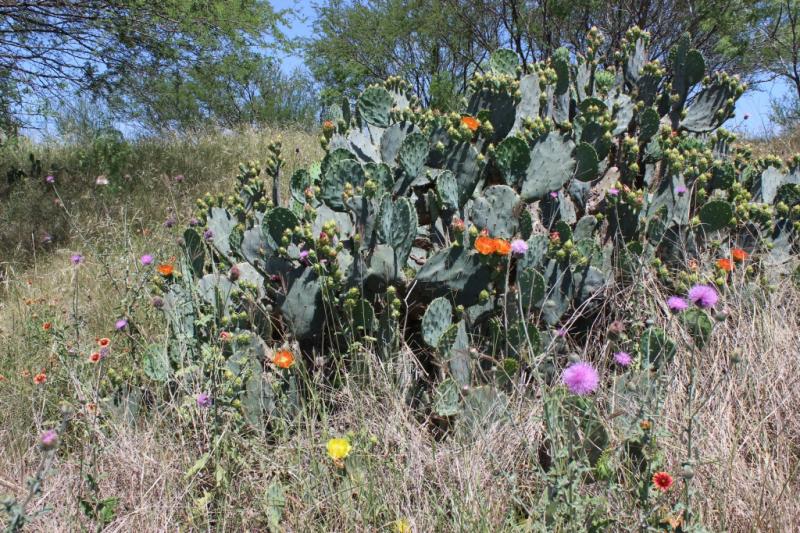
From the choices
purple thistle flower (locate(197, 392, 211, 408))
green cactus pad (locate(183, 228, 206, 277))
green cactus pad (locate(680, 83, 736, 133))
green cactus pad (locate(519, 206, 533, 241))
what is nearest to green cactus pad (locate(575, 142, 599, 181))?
green cactus pad (locate(519, 206, 533, 241))

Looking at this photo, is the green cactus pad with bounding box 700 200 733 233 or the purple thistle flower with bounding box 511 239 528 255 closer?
the purple thistle flower with bounding box 511 239 528 255

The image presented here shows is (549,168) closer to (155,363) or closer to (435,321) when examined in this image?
(435,321)

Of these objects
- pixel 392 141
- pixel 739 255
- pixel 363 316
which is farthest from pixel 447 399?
pixel 739 255

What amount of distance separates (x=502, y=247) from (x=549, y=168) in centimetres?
53

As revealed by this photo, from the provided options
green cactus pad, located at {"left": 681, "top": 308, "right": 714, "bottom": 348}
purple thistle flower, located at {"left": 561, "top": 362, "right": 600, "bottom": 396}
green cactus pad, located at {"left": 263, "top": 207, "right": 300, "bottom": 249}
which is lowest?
green cactus pad, located at {"left": 681, "top": 308, "right": 714, "bottom": 348}

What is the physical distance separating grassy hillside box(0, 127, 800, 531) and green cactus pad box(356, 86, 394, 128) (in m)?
1.26

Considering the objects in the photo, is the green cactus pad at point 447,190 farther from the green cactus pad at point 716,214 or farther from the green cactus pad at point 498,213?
the green cactus pad at point 716,214

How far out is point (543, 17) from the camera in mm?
12688

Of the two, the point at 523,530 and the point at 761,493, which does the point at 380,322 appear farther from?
the point at 761,493

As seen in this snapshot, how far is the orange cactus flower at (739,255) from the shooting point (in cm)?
250

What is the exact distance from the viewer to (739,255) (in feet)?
8.19

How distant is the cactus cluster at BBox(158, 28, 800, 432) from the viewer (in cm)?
205

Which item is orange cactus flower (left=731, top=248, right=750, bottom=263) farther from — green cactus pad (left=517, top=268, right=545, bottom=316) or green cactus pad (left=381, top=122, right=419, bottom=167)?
green cactus pad (left=381, top=122, right=419, bottom=167)

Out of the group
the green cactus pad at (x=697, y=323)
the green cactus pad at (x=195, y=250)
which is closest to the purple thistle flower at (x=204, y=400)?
the green cactus pad at (x=195, y=250)
